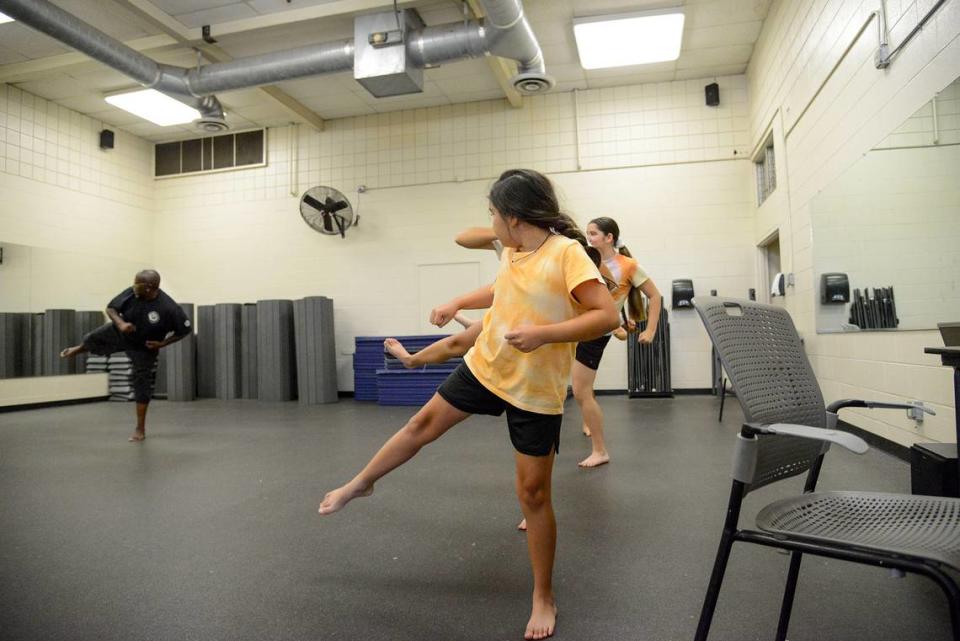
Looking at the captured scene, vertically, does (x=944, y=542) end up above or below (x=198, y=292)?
Result: below

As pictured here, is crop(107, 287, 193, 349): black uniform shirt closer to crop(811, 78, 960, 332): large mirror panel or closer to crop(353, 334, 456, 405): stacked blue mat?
crop(353, 334, 456, 405): stacked blue mat

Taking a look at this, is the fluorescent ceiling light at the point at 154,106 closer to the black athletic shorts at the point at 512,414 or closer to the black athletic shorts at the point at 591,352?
the black athletic shorts at the point at 591,352

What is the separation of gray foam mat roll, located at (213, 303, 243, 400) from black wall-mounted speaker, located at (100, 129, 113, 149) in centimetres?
300

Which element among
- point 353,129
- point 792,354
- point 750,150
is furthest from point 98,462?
point 750,150

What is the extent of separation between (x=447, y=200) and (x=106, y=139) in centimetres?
523

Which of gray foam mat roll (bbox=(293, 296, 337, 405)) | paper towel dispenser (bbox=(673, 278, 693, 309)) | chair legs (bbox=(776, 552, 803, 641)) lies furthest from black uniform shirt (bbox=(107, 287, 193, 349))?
paper towel dispenser (bbox=(673, 278, 693, 309))

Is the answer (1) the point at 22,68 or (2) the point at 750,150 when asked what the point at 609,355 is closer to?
(2) the point at 750,150

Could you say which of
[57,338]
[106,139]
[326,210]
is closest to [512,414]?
[326,210]

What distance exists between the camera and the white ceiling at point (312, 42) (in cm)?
541

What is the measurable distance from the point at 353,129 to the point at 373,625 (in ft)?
25.6

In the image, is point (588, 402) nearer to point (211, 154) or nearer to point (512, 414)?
point (512, 414)

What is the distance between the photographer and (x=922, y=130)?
2.78 m

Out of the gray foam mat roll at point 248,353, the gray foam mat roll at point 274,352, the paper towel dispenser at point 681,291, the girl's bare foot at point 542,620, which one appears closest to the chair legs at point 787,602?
the girl's bare foot at point 542,620

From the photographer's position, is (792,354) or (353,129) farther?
(353,129)
